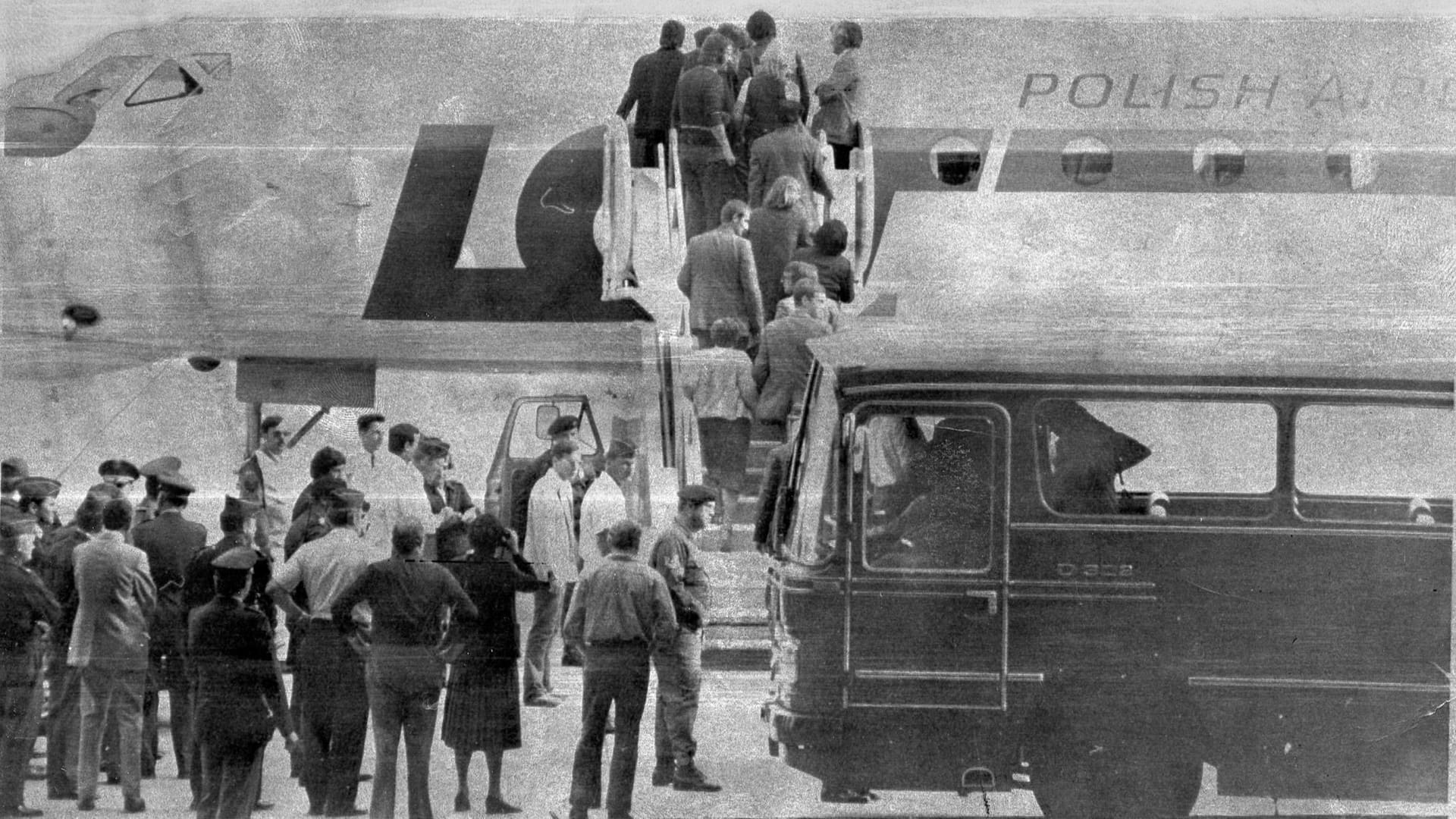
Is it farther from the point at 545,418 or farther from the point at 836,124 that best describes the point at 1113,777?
the point at 836,124

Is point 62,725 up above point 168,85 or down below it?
below

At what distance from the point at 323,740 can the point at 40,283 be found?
1815 millimetres

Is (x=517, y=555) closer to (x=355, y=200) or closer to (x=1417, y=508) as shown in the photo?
(x=355, y=200)

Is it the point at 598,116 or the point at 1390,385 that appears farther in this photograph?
the point at 598,116

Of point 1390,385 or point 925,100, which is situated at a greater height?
point 925,100

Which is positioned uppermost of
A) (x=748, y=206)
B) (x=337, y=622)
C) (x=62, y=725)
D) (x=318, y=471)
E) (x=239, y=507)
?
(x=748, y=206)

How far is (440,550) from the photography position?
5645mm

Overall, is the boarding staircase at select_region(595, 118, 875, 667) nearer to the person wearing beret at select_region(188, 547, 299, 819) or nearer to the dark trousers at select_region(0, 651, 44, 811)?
the person wearing beret at select_region(188, 547, 299, 819)

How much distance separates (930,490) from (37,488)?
3.00 m

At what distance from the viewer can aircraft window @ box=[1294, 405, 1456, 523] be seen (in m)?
5.35

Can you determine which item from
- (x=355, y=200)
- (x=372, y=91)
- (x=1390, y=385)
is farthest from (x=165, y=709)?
(x=1390, y=385)

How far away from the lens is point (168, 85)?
5.79 metres

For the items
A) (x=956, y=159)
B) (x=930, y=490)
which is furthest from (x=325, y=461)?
(x=956, y=159)

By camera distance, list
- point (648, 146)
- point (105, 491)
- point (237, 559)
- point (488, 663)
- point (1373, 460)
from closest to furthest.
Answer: point (1373, 460) < point (237, 559) < point (488, 663) < point (105, 491) < point (648, 146)
